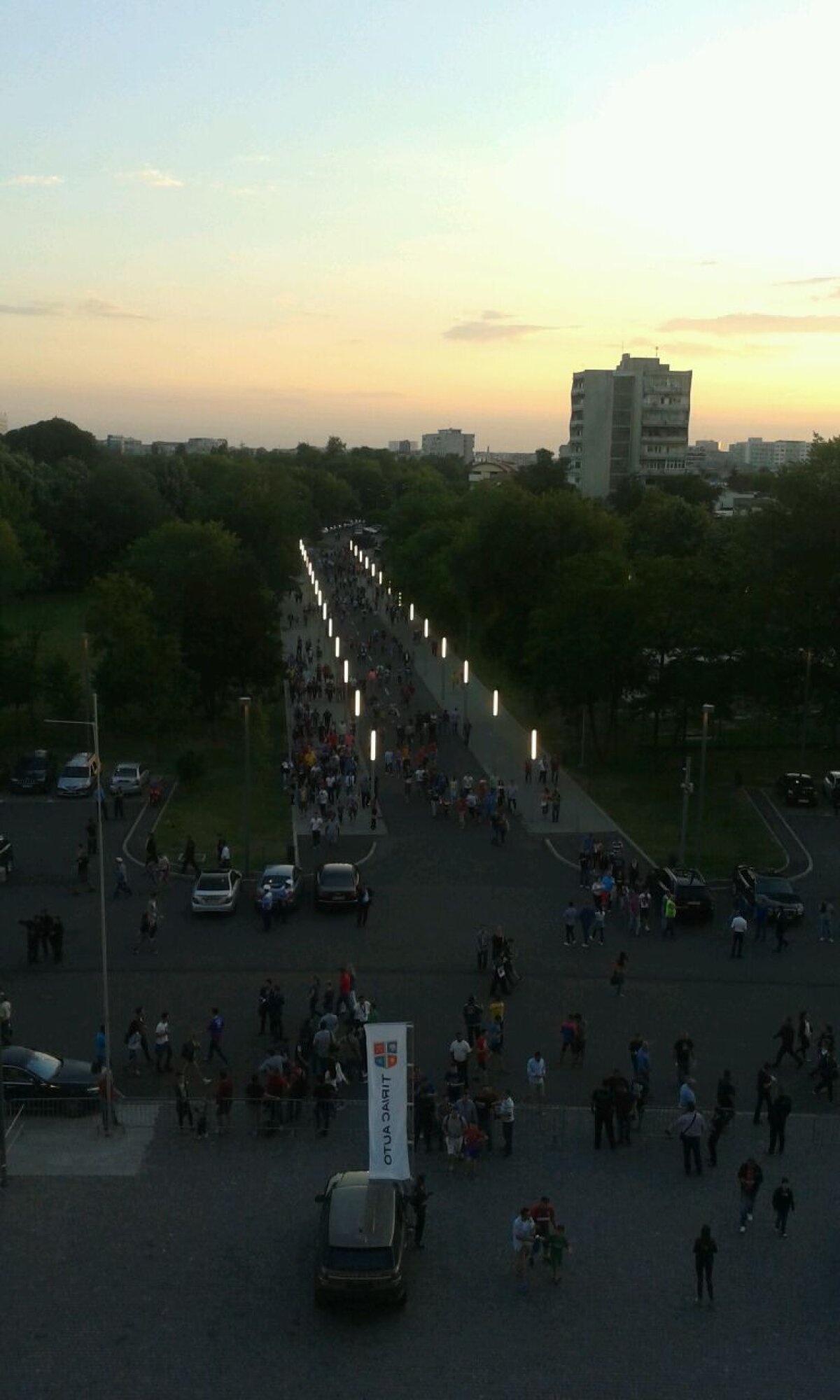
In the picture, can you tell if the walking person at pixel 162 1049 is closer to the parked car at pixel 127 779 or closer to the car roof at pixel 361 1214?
the car roof at pixel 361 1214

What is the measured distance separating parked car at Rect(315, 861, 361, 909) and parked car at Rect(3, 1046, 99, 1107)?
9.66 meters

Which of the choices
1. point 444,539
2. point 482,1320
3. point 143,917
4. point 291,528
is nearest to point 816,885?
point 143,917

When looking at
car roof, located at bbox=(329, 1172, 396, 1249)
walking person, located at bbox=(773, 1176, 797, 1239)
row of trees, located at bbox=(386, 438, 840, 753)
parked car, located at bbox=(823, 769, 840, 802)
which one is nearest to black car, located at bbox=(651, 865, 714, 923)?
parked car, located at bbox=(823, 769, 840, 802)

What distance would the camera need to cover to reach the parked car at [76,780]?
39.6 m

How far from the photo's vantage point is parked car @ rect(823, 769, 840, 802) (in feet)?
126

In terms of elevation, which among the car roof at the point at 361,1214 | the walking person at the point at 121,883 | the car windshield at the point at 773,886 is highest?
the car roof at the point at 361,1214

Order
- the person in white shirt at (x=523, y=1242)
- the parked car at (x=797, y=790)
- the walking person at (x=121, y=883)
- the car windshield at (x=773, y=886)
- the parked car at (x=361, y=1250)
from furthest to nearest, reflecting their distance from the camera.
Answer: the parked car at (x=797, y=790) → the walking person at (x=121, y=883) → the car windshield at (x=773, y=886) → the person in white shirt at (x=523, y=1242) → the parked car at (x=361, y=1250)

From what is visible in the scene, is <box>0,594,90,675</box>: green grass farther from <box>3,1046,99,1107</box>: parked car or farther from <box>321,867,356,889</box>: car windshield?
<box>3,1046,99,1107</box>: parked car

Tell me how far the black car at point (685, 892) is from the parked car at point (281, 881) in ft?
28.3

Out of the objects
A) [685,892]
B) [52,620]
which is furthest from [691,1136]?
[52,620]

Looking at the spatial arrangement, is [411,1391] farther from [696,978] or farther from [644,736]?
[644,736]

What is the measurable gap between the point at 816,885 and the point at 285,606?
65816mm

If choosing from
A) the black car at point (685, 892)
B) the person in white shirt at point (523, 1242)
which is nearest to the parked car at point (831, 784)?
the black car at point (685, 892)

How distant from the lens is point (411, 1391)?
42.6 ft
